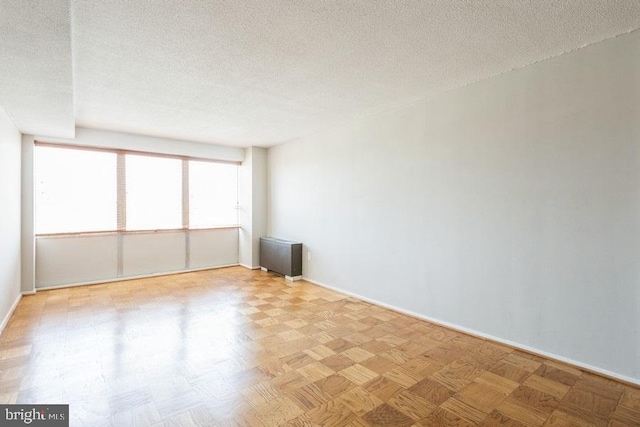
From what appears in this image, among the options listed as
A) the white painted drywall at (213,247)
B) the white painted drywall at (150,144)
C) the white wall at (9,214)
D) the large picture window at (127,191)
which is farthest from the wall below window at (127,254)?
the white painted drywall at (150,144)

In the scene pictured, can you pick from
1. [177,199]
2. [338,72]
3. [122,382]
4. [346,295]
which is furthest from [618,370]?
[177,199]

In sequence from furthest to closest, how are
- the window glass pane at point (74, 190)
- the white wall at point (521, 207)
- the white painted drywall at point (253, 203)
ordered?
the white painted drywall at point (253, 203) → the window glass pane at point (74, 190) → the white wall at point (521, 207)

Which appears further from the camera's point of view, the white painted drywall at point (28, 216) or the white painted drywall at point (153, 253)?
the white painted drywall at point (153, 253)

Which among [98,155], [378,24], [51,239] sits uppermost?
[378,24]

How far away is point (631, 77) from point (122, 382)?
4.21 meters

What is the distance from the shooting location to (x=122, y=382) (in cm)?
225

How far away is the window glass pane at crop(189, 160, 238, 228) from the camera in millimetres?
5984

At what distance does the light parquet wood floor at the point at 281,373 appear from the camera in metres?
1.93

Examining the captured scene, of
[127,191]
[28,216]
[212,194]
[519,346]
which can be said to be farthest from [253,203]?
[519,346]

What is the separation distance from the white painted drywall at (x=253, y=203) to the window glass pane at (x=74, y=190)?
87.2 inches

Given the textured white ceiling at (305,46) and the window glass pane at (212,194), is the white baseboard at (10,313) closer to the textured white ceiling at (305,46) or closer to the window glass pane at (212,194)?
the textured white ceiling at (305,46)

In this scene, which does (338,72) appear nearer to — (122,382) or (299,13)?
(299,13)

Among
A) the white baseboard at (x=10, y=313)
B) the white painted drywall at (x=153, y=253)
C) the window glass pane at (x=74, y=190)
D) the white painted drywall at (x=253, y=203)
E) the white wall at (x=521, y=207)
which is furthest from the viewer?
the white painted drywall at (x=253, y=203)

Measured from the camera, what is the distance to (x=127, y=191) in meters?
5.26
